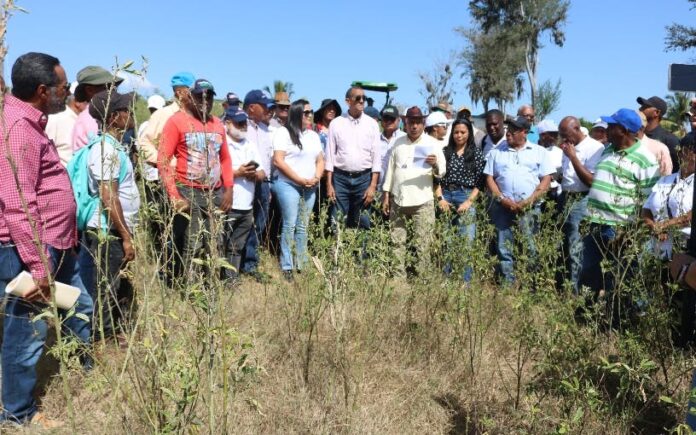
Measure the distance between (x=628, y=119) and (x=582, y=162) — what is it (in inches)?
62.7

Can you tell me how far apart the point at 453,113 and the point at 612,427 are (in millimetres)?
8015

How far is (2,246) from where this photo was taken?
9.03 feet

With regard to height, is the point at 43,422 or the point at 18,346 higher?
the point at 18,346

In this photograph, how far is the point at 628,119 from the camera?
4.53 metres

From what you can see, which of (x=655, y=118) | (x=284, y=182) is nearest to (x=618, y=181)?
(x=655, y=118)

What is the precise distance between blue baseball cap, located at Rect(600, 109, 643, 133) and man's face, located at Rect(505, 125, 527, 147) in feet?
Result: 4.39

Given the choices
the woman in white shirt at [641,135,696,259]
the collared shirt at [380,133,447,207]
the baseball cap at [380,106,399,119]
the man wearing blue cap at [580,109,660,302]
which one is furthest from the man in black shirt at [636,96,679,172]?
the baseball cap at [380,106,399,119]

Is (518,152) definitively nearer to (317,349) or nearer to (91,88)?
(317,349)

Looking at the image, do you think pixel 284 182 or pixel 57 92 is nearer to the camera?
pixel 57 92

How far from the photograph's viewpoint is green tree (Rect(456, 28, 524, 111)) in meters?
40.9

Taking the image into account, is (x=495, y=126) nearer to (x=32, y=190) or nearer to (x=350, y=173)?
(x=350, y=173)

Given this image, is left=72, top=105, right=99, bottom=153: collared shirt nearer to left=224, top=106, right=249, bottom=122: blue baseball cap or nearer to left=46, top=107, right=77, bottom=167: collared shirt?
left=46, top=107, right=77, bottom=167: collared shirt

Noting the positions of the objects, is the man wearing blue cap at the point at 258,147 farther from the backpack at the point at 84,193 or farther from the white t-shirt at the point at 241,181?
the backpack at the point at 84,193

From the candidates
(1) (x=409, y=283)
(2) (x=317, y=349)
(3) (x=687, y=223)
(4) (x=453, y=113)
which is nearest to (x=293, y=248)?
(2) (x=317, y=349)
